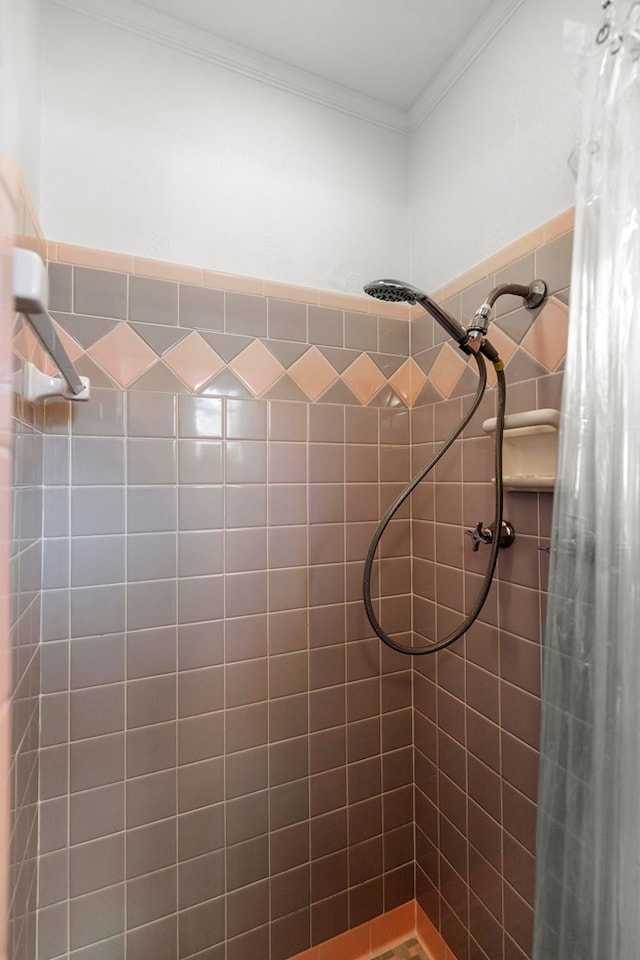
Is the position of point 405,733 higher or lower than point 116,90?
lower

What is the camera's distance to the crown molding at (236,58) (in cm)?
95

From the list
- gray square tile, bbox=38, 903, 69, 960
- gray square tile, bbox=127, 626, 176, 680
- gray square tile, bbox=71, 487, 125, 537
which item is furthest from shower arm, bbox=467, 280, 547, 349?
gray square tile, bbox=38, 903, 69, 960

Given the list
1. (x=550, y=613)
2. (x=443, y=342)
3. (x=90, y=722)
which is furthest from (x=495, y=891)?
(x=443, y=342)

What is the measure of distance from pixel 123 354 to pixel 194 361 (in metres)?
0.16

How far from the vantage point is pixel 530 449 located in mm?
876

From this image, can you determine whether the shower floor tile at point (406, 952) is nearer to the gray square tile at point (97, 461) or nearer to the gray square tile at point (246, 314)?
the gray square tile at point (97, 461)

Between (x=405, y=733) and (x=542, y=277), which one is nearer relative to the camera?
(x=542, y=277)

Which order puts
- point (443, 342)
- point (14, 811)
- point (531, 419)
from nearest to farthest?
point (14, 811)
point (531, 419)
point (443, 342)

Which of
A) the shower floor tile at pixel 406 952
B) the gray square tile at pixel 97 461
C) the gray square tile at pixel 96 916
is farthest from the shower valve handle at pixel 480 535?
the shower floor tile at pixel 406 952

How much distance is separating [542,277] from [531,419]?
331 millimetres

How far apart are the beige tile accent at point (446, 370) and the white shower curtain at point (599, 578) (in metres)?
0.47

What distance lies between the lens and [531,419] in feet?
2.64

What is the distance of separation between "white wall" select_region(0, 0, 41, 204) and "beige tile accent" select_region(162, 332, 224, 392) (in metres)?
0.39

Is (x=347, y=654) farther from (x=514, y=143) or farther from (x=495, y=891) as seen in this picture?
(x=514, y=143)
